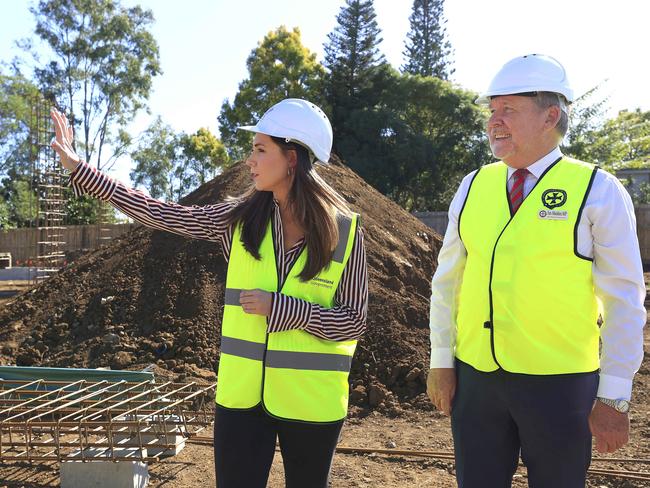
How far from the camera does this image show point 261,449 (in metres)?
2.37

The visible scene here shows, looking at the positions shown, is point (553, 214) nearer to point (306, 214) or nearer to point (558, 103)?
point (558, 103)

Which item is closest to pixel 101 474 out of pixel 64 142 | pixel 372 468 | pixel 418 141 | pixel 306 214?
pixel 372 468

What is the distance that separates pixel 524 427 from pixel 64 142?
1.90 m

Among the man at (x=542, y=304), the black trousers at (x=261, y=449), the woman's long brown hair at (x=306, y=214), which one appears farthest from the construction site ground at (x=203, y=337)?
the woman's long brown hair at (x=306, y=214)

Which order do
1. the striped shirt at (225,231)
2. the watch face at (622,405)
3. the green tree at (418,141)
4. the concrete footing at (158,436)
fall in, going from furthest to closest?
the green tree at (418,141)
the concrete footing at (158,436)
the striped shirt at (225,231)
the watch face at (622,405)

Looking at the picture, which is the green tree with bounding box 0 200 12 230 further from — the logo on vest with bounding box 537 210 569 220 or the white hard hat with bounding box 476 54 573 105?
the logo on vest with bounding box 537 210 569 220

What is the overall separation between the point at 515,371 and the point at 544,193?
0.58m

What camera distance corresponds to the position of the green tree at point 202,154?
138ft

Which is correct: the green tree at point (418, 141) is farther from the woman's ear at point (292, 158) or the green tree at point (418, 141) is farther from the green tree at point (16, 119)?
the woman's ear at point (292, 158)

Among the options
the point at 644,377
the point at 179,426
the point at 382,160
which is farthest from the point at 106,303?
the point at 382,160

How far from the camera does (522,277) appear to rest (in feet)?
7.42

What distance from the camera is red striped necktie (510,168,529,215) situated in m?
2.38

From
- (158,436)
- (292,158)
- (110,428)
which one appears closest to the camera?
(292,158)

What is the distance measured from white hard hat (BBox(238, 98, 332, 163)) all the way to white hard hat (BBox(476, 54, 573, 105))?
0.61 meters
